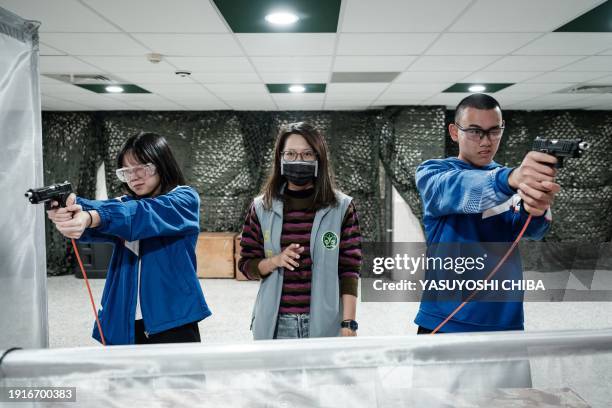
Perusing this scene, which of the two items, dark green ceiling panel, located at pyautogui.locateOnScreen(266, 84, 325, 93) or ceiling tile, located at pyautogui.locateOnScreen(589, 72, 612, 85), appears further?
dark green ceiling panel, located at pyautogui.locateOnScreen(266, 84, 325, 93)

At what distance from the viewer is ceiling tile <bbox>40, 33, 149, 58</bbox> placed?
3062 millimetres

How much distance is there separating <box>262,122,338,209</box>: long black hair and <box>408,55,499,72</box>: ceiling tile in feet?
7.58

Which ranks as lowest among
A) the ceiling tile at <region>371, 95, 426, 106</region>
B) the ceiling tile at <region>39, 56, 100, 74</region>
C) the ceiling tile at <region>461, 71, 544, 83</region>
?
the ceiling tile at <region>39, 56, 100, 74</region>

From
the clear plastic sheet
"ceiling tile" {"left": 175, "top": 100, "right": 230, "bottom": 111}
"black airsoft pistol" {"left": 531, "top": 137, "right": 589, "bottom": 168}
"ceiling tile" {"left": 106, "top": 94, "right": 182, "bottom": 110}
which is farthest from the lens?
"ceiling tile" {"left": 175, "top": 100, "right": 230, "bottom": 111}

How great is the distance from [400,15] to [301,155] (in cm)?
148

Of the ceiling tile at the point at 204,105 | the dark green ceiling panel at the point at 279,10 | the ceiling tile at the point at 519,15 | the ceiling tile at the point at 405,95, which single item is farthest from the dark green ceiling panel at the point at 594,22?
the ceiling tile at the point at 204,105

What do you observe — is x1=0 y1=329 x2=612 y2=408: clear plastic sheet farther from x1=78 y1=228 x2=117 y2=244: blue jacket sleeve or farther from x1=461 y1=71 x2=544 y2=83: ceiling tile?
x1=461 y1=71 x2=544 y2=83: ceiling tile

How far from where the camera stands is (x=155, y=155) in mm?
1650

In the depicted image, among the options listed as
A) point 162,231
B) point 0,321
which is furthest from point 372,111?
point 0,321

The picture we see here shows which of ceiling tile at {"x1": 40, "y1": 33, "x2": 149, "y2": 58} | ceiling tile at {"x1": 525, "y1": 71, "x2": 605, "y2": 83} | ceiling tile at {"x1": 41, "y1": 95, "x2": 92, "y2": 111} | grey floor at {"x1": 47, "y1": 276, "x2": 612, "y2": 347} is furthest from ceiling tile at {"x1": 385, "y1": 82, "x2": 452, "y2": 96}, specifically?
ceiling tile at {"x1": 41, "y1": 95, "x2": 92, "y2": 111}

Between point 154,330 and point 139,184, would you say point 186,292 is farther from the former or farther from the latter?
point 139,184

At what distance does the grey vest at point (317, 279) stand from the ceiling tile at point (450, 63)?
251 centimetres

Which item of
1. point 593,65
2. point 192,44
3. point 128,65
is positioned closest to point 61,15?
point 192,44

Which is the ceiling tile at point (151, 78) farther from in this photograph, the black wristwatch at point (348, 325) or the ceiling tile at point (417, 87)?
the black wristwatch at point (348, 325)
